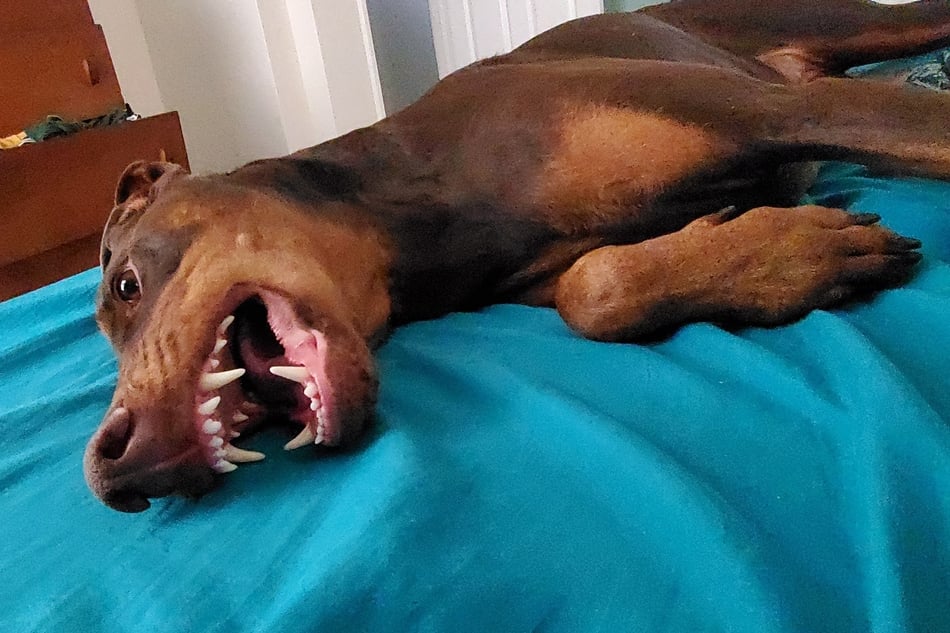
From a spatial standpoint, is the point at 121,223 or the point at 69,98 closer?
the point at 121,223

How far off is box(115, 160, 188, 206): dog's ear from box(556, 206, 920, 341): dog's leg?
0.98 m

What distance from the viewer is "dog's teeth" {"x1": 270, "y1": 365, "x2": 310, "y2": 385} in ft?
4.28

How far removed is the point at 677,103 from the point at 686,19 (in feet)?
4.41

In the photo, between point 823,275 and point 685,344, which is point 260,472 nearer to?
point 685,344

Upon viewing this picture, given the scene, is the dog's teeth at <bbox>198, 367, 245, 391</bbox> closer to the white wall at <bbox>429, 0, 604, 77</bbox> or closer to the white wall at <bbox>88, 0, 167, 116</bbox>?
the white wall at <bbox>429, 0, 604, 77</bbox>

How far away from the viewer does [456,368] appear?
137cm

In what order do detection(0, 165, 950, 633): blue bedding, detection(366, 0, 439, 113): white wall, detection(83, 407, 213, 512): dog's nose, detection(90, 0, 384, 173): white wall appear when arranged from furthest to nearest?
detection(366, 0, 439, 113): white wall → detection(90, 0, 384, 173): white wall → detection(83, 407, 213, 512): dog's nose → detection(0, 165, 950, 633): blue bedding

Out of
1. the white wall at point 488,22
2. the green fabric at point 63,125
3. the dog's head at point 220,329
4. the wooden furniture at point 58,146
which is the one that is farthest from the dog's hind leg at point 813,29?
the green fabric at point 63,125

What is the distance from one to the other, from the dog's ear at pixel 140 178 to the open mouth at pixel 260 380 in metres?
0.60

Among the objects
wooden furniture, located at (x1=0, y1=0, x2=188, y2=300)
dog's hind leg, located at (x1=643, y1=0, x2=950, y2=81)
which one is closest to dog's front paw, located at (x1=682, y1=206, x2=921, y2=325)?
dog's hind leg, located at (x1=643, y1=0, x2=950, y2=81)

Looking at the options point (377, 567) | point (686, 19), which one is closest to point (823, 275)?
point (377, 567)

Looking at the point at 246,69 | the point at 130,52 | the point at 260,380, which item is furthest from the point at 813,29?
the point at 130,52

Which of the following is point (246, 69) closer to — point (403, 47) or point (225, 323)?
point (403, 47)

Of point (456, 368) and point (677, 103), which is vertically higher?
point (677, 103)
